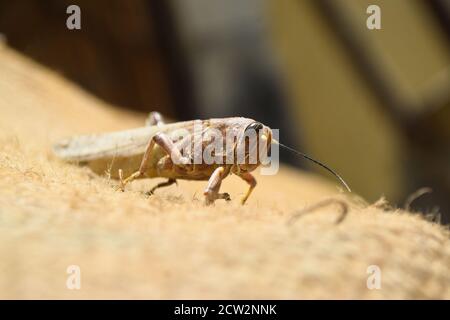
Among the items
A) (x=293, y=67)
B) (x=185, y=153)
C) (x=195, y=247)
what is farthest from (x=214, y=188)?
(x=293, y=67)

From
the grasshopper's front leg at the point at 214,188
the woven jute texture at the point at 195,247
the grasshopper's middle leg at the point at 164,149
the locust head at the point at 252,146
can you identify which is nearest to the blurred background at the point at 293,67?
the grasshopper's middle leg at the point at 164,149

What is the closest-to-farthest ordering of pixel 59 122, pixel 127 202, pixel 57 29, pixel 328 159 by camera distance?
pixel 127 202 < pixel 59 122 < pixel 57 29 < pixel 328 159

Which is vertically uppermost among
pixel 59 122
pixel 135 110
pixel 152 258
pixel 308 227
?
pixel 135 110

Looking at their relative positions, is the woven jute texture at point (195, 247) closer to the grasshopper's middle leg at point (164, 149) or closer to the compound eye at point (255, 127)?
the grasshopper's middle leg at point (164, 149)
